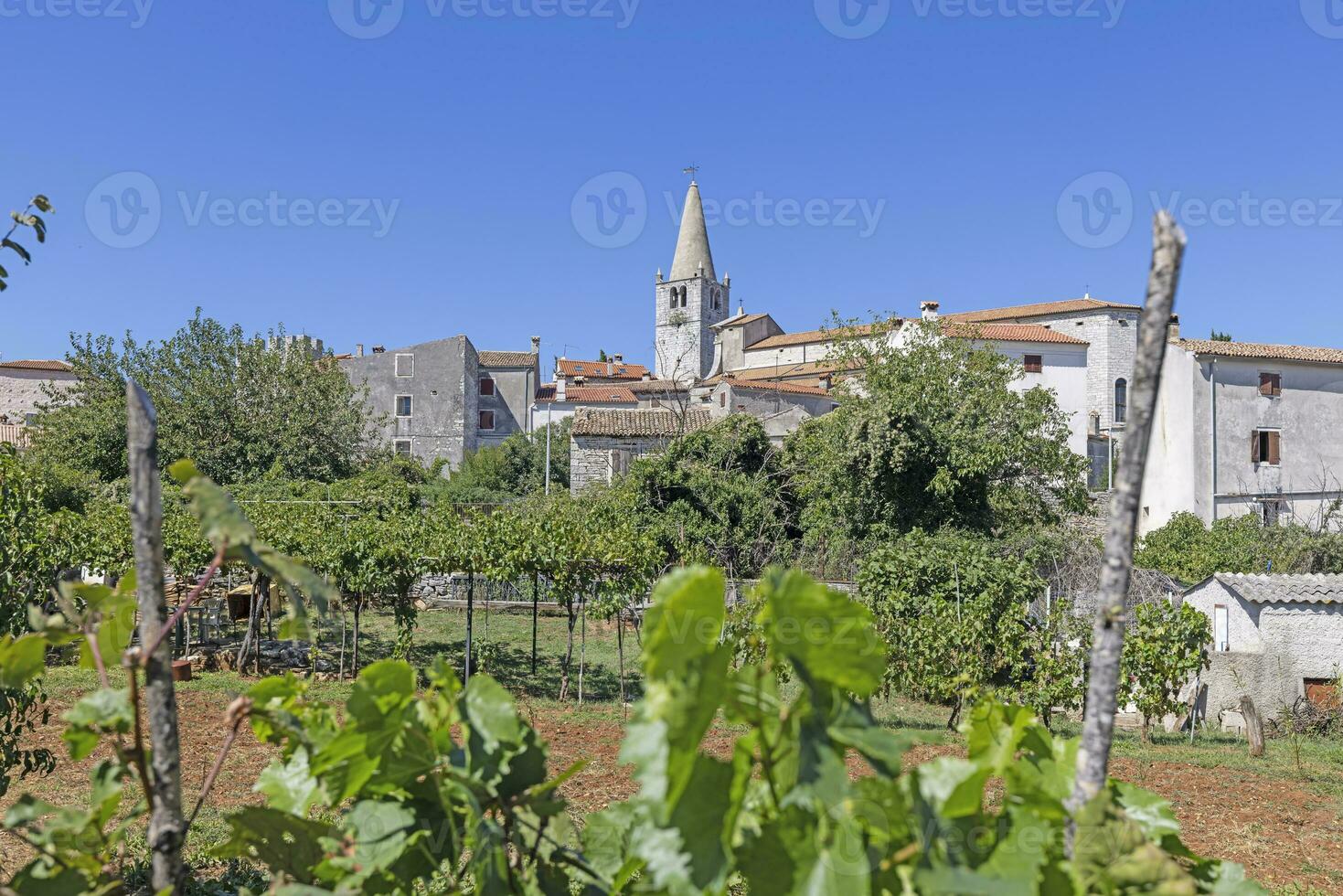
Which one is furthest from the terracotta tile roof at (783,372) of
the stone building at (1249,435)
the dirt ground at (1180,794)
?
the dirt ground at (1180,794)

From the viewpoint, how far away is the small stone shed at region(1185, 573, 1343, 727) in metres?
11.6

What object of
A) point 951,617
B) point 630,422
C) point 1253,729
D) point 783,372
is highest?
point 783,372

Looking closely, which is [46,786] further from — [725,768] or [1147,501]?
[1147,501]

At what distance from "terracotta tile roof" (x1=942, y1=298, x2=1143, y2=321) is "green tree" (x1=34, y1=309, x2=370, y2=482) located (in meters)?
24.1

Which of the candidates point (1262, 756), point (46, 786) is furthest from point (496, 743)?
point (1262, 756)

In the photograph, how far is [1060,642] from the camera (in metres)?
11.6

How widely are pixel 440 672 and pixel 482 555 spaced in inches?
456

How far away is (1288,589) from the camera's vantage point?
38.5 ft

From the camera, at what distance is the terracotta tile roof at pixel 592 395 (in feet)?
152

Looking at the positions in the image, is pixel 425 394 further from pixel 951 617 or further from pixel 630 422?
pixel 951 617

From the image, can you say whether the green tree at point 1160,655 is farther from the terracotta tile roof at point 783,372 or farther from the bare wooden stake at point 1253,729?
the terracotta tile roof at point 783,372

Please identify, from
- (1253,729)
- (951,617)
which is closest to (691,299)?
(951,617)

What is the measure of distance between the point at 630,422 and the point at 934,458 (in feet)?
50.0

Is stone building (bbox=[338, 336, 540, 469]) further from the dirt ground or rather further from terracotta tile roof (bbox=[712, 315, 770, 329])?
the dirt ground
